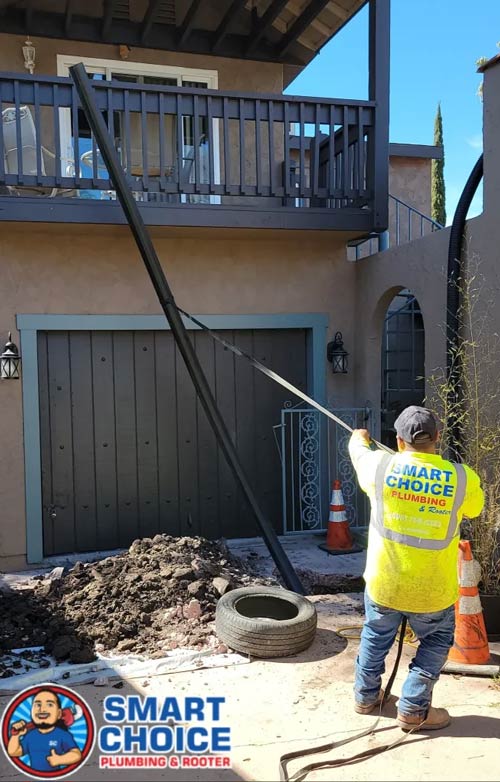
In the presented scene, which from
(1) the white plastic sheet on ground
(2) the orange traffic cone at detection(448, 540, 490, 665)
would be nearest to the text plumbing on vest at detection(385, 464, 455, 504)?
(2) the orange traffic cone at detection(448, 540, 490, 665)

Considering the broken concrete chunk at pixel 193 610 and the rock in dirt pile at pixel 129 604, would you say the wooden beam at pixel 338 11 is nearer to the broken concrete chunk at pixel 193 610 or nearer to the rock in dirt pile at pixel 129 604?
the rock in dirt pile at pixel 129 604

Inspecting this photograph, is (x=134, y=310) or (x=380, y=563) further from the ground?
(x=134, y=310)

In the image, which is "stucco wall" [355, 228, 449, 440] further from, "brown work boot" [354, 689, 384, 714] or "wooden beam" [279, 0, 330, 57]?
"brown work boot" [354, 689, 384, 714]

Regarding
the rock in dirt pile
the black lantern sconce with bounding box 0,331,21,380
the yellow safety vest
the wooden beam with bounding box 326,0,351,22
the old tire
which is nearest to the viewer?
the yellow safety vest

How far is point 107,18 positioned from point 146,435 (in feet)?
15.0

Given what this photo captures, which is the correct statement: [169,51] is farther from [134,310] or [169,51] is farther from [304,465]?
[304,465]

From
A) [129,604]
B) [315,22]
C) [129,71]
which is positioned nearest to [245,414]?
[129,604]

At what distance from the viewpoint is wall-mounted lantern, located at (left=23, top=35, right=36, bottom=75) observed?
7.49m

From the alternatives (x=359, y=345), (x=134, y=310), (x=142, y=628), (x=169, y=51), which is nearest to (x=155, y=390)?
(x=134, y=310)

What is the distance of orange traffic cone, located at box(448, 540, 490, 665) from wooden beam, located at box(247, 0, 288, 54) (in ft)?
21.1

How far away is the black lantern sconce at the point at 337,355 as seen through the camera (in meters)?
7.75

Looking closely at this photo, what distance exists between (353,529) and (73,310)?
386 centimetres

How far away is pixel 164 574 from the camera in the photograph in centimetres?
522

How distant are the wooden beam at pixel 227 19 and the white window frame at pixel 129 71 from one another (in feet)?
1.18
